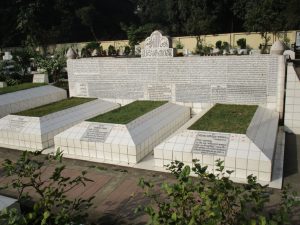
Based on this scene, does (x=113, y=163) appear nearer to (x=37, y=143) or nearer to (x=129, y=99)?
(x=37, y=143)

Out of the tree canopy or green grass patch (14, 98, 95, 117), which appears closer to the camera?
green grass patch (14, 98, 95, 117)

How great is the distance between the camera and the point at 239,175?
22.9ft

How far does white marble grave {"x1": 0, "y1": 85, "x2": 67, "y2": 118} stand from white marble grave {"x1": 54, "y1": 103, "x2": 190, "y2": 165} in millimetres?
4544

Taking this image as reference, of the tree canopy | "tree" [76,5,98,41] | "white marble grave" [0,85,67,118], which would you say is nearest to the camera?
"white marble grave" [0,85,67,118]

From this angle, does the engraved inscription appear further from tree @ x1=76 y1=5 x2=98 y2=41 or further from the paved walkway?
tree @ x1=76 y1=5 x2=98 y2=41

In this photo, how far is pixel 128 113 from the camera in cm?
998

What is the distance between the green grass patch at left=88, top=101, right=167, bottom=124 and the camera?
30.2ft

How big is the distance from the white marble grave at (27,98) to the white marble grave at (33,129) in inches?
92.3

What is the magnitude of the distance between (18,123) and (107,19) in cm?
4499

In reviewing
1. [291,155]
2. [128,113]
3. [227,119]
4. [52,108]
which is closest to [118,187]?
[128,113]

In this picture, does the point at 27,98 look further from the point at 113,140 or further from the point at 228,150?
the point at 228,150

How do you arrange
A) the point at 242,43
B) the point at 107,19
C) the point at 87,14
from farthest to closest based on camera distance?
1. the point at 107,19
2. the point at 87,14
3. the point at 242,43

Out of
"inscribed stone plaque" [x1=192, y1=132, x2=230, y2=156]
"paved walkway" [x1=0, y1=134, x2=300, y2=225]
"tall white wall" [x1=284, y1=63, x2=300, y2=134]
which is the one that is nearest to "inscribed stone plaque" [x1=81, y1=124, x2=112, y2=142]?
"paved walkway" [x1=0, y1=134, x2=300, y2=225]

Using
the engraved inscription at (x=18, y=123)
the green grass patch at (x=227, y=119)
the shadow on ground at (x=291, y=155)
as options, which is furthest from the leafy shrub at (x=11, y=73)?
the shadow on ground at (x=291, y=155)
